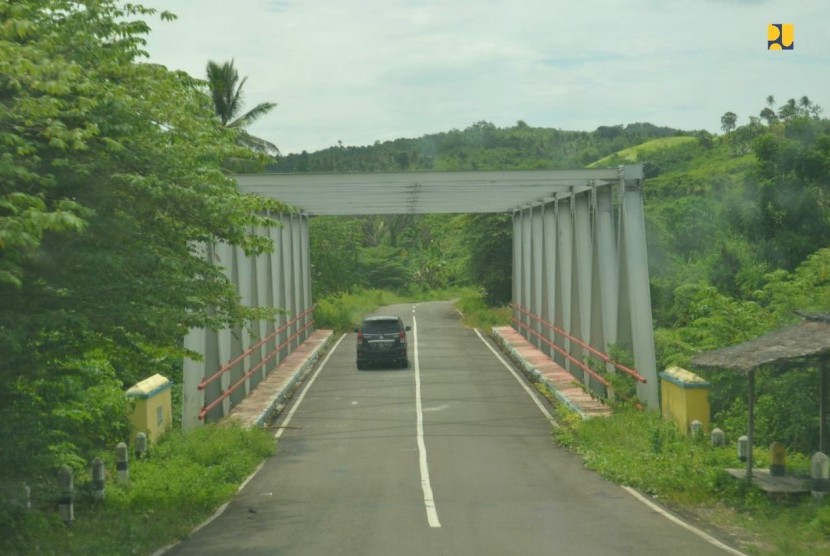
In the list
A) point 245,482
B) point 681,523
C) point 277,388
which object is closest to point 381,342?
point 277,388

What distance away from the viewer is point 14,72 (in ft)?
29.7

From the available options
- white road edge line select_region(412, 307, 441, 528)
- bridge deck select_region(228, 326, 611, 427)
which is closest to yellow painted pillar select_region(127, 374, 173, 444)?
bridge deck select_region(228, 326, 611, 427)

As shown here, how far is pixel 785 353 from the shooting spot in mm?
12453

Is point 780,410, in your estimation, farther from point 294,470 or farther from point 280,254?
point 280,254

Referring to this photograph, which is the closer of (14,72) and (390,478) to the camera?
(14,72)

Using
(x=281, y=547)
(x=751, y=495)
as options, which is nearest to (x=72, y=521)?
(x=281, y=547)

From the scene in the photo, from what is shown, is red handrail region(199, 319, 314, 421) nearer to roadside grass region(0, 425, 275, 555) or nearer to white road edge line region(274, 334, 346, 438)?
roadside grass region(0, 425, 275, 555)

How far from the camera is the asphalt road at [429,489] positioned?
36.4ft

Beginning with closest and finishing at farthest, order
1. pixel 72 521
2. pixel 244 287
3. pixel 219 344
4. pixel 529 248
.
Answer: pixel 72 521 → pixel 219 344 → pixel 244 287 → pixel 529 248

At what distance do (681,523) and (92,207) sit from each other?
7.47 m

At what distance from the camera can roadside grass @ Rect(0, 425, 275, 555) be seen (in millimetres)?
10633

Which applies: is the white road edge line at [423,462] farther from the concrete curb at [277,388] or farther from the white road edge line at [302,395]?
the concrete curb at [277,388]

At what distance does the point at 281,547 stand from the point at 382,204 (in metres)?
20.1

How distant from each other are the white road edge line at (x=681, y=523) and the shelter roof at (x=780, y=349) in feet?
6.34
